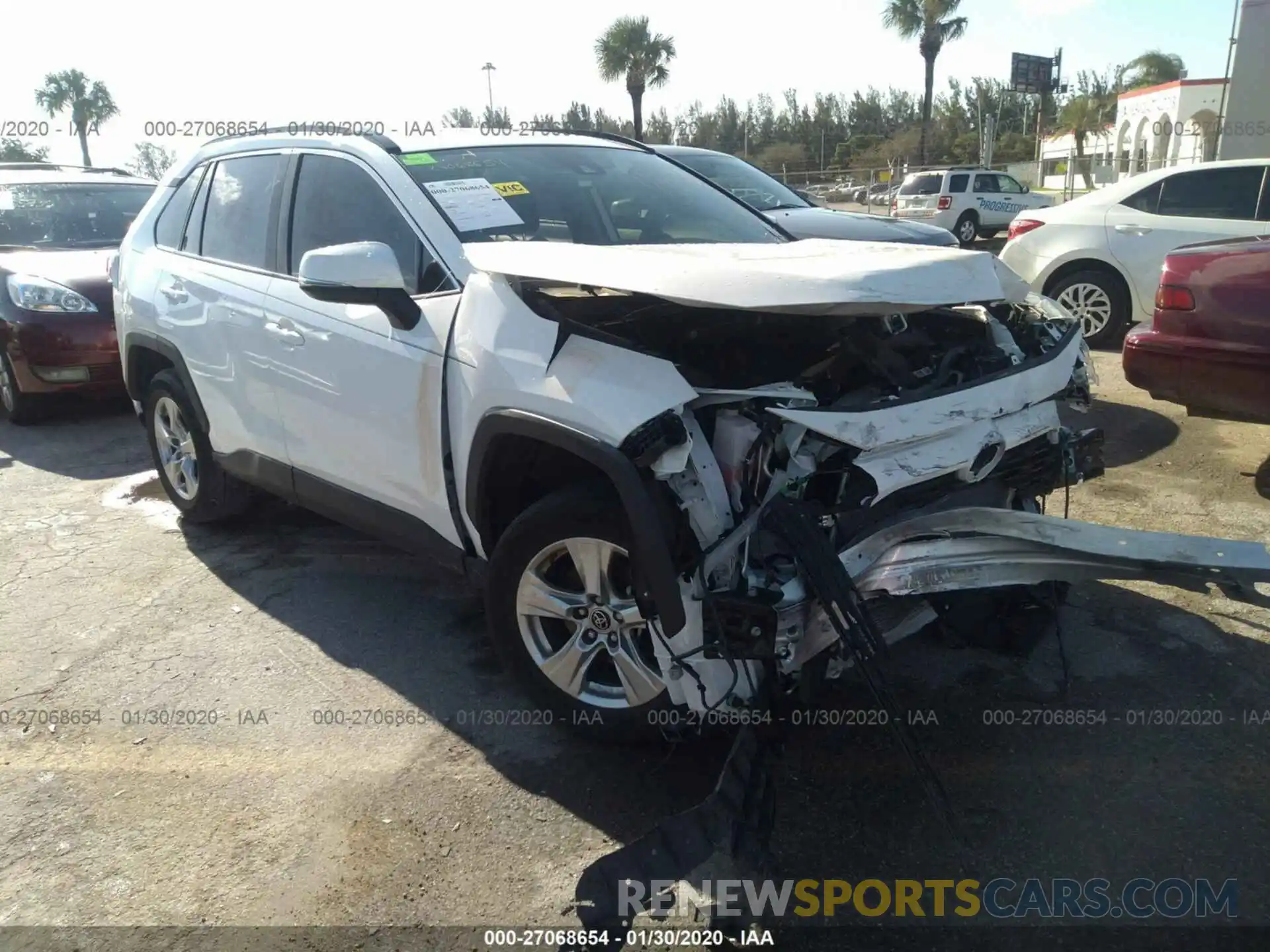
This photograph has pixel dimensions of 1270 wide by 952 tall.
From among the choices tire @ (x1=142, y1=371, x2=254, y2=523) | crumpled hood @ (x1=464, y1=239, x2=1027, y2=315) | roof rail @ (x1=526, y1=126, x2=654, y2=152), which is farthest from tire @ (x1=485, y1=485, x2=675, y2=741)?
tire @ (x1=142, y1=371, x2=254, y2=523)

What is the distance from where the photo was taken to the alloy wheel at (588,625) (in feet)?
9.52

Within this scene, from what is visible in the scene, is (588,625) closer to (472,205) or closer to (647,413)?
(647,413)

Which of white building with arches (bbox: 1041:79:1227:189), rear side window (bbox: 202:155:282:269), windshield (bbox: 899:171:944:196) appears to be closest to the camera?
rear side window (bbox: 202:155:282:269)

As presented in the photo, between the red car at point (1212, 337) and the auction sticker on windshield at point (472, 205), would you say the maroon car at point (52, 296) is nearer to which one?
the auction sticker on windshield at point (472, 205)

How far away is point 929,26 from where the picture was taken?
37.7 meters

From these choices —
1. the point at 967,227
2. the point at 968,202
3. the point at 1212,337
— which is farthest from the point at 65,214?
the point at 967,227

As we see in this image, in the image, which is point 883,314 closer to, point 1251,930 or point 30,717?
point 1251,930

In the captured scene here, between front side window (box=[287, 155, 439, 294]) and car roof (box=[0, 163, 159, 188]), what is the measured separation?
6082mm

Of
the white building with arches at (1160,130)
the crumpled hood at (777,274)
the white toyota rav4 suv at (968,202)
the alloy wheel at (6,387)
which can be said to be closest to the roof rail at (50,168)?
the alloy wheel at (6,387)

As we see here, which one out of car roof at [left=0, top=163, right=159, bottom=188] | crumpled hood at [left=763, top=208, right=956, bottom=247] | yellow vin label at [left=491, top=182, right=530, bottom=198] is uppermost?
car roof at [left=0, top=163, right=159, bottom=188]

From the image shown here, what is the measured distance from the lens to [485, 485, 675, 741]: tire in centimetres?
288

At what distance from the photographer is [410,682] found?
3650 mm

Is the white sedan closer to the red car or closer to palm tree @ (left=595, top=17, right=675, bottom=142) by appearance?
the red car

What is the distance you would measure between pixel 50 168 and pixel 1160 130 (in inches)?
1488
